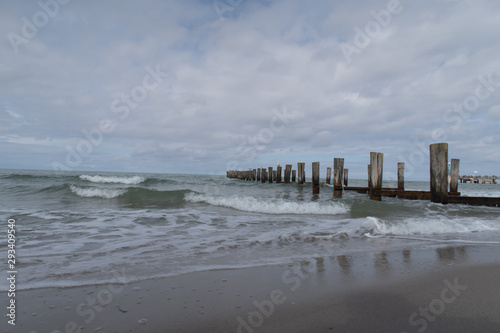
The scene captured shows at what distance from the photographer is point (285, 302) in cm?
237

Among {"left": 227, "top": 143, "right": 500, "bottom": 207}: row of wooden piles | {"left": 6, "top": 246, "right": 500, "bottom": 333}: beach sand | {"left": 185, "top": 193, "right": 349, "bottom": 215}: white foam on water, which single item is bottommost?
{"left": 185, "top": 193, "right": 349, "bottom": 215}: white foam on water

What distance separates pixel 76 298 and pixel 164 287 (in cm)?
72

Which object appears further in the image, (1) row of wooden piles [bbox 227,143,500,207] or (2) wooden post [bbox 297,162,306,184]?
(2) wooden post [bbox 297,162,306,184]

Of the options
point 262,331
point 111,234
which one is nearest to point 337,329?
A: point 262,331

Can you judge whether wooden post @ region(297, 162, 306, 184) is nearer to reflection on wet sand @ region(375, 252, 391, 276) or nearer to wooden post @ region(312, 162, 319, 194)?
wooden post @ region(312, 162, 319, 194)

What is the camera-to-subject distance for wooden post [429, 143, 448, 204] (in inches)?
373

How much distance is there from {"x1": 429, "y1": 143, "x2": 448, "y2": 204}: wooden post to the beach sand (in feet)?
23.0

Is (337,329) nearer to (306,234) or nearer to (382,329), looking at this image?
(382,329)

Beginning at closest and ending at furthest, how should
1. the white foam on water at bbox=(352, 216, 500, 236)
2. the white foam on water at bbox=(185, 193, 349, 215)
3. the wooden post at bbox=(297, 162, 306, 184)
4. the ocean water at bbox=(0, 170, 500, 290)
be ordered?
the ocean water at bbox=(0, 170, 500, 290)
the white foam on water at bbox=(352, 216, 500, 236)
the white foam on water at bbox=(185, 193, 349, 215)
the wooden post at bbox=(297, 162, 306, 184)

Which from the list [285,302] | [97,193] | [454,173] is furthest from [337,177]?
[285,302]

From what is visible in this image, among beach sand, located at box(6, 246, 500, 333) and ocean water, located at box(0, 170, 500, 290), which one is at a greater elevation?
beach sand, located at box(6, 246, 500, 333)

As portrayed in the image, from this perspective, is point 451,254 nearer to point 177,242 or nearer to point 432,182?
point 177,242

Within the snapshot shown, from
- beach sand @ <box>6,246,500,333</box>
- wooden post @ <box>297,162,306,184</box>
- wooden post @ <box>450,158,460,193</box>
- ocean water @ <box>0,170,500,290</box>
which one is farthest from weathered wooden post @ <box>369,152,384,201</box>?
wooden post @ <box>297,162,306,184</box>

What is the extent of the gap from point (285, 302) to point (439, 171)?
9.39 m
